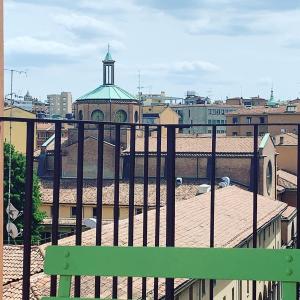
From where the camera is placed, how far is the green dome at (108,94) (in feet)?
141

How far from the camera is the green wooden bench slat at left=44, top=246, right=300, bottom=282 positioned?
7.08 ft

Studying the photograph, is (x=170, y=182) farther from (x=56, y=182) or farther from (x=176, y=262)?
(x=176, y=262)

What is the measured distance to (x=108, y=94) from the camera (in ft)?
143

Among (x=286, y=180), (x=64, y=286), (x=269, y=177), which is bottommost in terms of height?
(x=286, y=180)

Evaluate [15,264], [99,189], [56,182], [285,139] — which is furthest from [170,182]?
[285,139]

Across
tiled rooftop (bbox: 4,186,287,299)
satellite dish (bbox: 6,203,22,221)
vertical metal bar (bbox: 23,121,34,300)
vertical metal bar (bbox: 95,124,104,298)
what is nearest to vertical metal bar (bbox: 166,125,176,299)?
vertical metal bar (bbox: 95,124,104,298)

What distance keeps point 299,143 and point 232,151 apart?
104ft

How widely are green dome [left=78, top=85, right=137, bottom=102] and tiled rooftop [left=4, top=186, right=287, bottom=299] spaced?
1914 cm

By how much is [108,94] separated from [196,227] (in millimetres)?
28610

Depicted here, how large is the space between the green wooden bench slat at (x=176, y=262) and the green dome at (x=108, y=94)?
4063 cm

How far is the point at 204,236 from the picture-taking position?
573 inches

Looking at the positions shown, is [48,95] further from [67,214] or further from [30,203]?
[30,203]

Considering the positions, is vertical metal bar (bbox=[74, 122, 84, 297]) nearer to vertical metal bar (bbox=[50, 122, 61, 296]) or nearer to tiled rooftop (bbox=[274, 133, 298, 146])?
vertical metal bar (bbox=[50, 122, 61, 296])

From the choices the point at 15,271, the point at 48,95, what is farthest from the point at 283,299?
the point at 48,95
